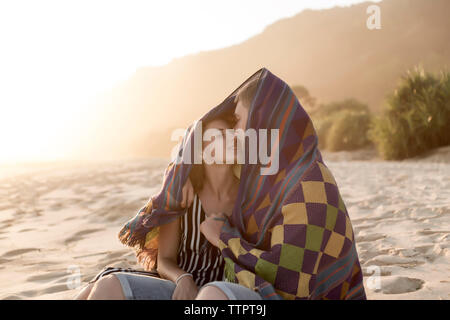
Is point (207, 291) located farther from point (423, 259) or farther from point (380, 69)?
point (380, 69)

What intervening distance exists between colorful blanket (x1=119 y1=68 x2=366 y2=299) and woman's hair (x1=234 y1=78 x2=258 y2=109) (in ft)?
0.08

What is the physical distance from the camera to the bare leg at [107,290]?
1.46 m

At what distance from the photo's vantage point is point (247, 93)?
172 cm

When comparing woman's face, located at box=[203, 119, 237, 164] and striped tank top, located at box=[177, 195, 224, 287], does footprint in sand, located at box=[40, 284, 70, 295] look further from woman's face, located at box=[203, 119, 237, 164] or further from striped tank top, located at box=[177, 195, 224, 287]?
woman's face, located at box=[203, 119, 237, 164]

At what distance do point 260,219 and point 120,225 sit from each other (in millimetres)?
3135

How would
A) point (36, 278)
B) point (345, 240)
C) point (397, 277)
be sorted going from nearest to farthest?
point (345, 240) → point (397, 277) → point (36, 278)

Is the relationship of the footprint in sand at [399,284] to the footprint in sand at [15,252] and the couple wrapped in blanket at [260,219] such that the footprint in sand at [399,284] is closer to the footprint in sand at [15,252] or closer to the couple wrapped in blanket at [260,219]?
the couple wrapped in blanket at [260,219]

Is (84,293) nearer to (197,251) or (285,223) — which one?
(197,251)

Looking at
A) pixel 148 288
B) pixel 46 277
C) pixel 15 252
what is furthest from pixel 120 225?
pixel 148 288

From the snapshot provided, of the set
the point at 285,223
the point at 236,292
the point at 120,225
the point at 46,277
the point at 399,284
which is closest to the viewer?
the point at 236,292

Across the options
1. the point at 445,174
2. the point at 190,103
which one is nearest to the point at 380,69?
the point at 190,103

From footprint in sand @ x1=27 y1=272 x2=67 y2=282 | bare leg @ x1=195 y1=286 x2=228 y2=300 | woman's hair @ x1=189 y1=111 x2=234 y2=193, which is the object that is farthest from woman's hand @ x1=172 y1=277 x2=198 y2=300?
footprint in sand @ x1=27 y1=272 x2=67 y2=282

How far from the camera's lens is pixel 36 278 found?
110 inches

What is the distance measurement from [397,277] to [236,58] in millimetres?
95021
